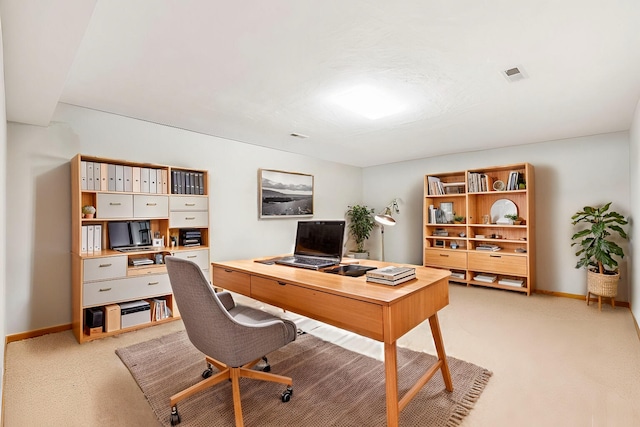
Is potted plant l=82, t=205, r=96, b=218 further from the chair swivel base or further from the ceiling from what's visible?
the chair swivel base

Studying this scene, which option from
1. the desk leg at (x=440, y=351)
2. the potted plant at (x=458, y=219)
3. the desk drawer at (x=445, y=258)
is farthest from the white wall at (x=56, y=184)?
the potted plant at (x=458, y=219)

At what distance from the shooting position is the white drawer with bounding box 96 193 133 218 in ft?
9.65

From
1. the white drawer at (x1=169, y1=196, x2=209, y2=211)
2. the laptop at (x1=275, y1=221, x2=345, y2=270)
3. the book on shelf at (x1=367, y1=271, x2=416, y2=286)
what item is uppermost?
the white drawer at (x1=169, y1=196, x2=209, y2=211)

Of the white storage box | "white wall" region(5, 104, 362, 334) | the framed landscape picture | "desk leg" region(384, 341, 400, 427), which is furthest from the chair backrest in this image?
the framed landscape picture

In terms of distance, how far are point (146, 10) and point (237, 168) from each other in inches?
111

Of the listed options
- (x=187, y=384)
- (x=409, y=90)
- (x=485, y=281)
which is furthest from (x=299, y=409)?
(x=485, y=281)

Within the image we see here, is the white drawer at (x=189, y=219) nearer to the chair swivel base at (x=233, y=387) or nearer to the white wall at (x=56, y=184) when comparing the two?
the white wall at (x=56, y=184)

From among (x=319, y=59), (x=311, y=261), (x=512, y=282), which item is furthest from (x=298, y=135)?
(x=512, y=282)

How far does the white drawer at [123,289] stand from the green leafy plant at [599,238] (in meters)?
4.91

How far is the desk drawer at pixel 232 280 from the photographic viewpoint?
2.32 meters

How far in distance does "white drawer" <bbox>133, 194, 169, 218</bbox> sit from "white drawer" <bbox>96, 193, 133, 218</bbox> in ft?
0.18

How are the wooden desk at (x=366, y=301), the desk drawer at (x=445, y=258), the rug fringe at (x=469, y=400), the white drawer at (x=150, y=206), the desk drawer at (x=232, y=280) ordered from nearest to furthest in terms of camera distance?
the wooden desk at (x=366, y=301)
the rug fringe at (x=469, y=400)
the desk drawer at (x=232, y=280)
the white drawer at (x=150, y=206)
the desk drawer at (x=445, y=258)

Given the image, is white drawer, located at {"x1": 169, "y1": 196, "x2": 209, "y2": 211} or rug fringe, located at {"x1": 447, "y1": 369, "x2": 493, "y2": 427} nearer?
rug fringe, located at {"x1": 447, "y1": 369, "x2": 493, "y2": 427}

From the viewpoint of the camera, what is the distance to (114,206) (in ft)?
9.92
